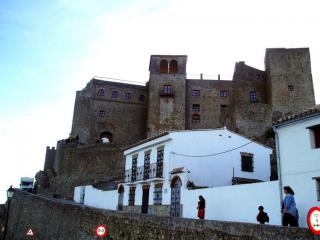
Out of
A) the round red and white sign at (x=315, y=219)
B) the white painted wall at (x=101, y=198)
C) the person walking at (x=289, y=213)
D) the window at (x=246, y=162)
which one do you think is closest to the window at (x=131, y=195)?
the white painted wall at (x=101, y=198)

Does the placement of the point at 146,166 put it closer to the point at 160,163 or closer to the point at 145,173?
the point at 145,173

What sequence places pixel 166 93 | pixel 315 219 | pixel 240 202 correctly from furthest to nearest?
1. pixel 166 93
2. pixel 240 202
3. pixel 315 219

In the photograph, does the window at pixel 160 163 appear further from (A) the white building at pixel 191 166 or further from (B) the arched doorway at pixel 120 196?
(B) the arched doorway at pixel 120 196

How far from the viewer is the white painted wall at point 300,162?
13.3 meters

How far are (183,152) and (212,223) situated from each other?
1263cm

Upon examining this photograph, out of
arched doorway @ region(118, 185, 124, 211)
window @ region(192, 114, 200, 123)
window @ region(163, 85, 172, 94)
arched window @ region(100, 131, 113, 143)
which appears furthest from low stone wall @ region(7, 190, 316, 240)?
window @ region(192, 114, 200, 123)

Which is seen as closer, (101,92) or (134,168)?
(134,168)

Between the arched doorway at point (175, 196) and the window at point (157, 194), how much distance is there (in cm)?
148

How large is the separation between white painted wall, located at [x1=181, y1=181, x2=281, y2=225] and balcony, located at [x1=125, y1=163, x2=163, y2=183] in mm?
4182

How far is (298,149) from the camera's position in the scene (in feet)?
46.6

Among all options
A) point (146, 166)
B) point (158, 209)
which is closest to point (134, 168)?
point (146, 166)

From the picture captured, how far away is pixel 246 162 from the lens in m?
23.4

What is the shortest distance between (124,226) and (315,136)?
25.9 ft

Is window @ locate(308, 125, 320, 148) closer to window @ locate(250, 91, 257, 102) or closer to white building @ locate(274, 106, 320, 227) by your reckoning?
white building @ locate(274, 106, 320, 227)
